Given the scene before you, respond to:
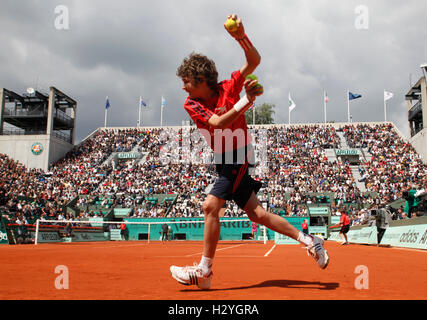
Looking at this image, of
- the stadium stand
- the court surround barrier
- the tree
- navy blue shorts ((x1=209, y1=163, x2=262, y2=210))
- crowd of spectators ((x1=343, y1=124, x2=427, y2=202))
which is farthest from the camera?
the tree

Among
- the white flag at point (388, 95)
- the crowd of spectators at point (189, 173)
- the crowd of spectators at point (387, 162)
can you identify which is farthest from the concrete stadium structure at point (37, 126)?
the white flag at point (388, 95)

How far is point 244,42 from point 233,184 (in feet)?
4.26

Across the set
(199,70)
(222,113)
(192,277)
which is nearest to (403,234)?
(192,277)

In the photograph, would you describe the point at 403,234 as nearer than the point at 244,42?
No

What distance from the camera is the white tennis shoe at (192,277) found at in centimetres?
327

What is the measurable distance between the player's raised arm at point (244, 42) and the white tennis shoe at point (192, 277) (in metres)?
1.88

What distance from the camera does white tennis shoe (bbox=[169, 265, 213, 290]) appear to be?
3.27 metres

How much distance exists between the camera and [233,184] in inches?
135

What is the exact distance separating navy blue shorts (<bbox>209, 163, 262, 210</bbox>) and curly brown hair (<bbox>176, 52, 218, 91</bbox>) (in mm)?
785

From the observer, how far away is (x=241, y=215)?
92.6 ft

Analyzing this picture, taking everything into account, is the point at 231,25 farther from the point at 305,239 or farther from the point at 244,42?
the point at 305,239

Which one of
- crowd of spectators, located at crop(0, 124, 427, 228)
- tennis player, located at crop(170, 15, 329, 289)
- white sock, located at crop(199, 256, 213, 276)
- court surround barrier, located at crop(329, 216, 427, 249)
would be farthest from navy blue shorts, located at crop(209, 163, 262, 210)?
crowd of spectators, located at crop(0, 124, 427, 228)

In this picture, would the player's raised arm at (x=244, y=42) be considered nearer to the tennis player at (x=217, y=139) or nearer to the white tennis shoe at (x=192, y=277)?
the tennis player at (x=217, y=139)

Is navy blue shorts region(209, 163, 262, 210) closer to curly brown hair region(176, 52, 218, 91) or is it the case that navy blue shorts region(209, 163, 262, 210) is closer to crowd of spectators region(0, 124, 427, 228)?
curly brown hair region(176, 52, 218, 91)
